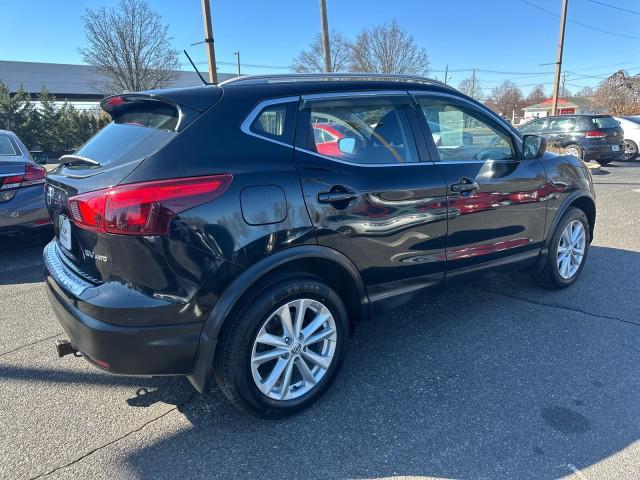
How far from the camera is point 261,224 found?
2336 mm

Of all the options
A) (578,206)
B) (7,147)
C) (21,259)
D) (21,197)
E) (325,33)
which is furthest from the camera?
(325,33)

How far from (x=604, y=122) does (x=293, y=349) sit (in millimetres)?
15954

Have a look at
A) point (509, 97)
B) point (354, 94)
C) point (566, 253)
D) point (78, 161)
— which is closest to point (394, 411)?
point (354, 94)

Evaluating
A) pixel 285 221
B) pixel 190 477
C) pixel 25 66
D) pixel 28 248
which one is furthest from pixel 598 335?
pixel 25 66

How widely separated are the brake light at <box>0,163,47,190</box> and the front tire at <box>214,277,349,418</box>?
167 inches

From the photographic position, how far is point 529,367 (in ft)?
10.0

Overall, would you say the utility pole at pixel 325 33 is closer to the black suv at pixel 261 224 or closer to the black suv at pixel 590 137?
the black suv at pixel 590 137

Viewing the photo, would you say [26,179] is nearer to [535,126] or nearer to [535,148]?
[535,148]

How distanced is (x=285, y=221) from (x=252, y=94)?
2.36 feet

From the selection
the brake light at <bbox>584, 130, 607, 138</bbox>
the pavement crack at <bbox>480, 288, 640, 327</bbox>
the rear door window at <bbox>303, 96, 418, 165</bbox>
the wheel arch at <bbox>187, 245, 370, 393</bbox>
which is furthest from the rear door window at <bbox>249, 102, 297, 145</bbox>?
the brake light at <bbox>584, 130, 607, 138</bbox>

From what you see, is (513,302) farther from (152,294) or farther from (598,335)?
(152,294)

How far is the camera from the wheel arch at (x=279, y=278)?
227 cm

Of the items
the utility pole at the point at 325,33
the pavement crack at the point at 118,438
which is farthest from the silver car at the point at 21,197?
the utility pole at the point at 325,33

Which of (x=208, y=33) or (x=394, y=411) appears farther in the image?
(x=208, y=33)
